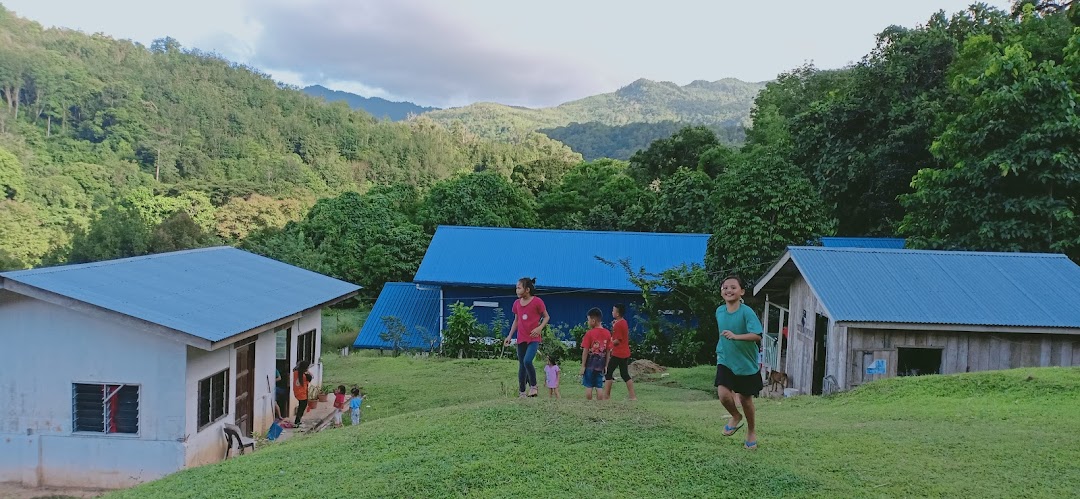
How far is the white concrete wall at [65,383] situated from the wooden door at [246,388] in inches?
95.1

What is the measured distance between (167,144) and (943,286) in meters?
77.0

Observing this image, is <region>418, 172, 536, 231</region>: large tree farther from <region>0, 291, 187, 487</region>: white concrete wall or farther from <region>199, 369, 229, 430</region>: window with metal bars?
<region>0, 291, 187, 487</region>: white concrete wall

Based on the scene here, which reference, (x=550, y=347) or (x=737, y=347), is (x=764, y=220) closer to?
(x=550, y=347)

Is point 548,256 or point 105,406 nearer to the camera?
point 105,406

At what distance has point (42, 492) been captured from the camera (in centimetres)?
1241

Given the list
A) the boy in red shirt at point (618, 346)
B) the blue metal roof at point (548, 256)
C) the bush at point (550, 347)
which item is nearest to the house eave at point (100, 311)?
the boy in red shirt at point (618, 346)

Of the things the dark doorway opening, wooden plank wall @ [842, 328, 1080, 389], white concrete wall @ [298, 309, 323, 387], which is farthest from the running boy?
white concrete wall @ [298, 309, 323, 387]

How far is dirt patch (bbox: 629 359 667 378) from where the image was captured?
2384 cm

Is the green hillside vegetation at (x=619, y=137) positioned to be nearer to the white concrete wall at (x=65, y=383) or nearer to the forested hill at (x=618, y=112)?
the forested hill at (x=618, y=112)

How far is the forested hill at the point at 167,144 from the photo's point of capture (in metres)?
61.6

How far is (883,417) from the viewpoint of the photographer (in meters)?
12.0

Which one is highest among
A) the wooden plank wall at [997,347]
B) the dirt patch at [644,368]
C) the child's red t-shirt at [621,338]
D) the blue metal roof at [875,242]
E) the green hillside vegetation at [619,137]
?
the green hillside vegetation at [619,137]

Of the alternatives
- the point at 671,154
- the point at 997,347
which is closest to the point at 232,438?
the point at 997,347

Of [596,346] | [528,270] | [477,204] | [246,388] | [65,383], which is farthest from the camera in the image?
[477,204]
